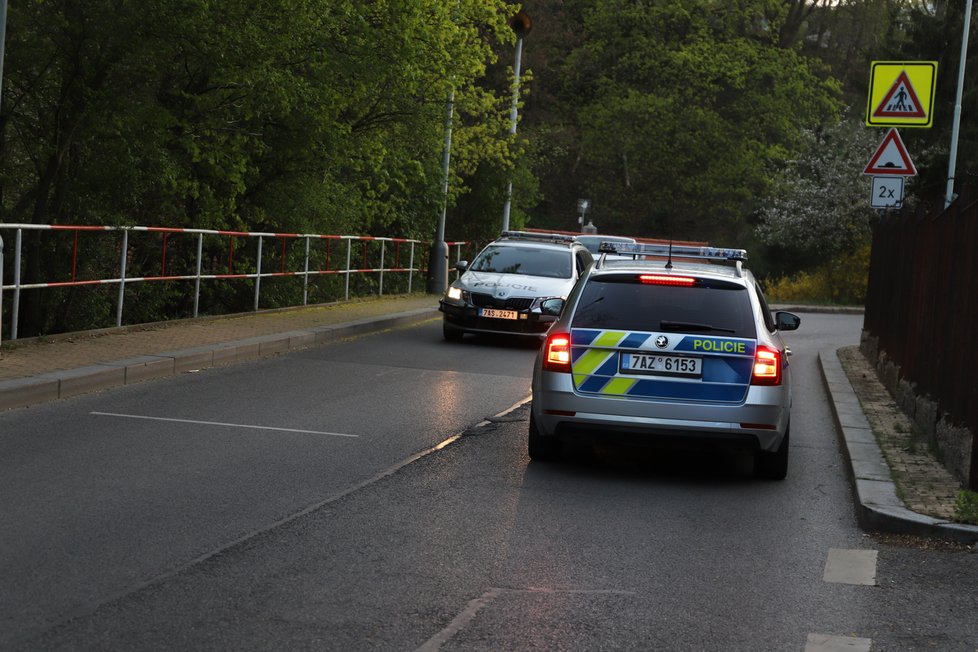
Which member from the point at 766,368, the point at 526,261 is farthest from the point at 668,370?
the point at 526,261

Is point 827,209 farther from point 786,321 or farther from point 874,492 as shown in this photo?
point 874,492

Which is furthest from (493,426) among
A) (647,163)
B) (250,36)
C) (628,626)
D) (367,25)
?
(647,163)

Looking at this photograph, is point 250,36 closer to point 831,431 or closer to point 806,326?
point 831,431

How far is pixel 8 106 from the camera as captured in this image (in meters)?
17.1

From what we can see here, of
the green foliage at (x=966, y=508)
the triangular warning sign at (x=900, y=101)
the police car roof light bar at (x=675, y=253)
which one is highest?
the triangular warning sign at (x=900, y=101)

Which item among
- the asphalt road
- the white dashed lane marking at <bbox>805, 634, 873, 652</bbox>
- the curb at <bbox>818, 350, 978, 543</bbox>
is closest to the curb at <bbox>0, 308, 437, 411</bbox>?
the asphalt road

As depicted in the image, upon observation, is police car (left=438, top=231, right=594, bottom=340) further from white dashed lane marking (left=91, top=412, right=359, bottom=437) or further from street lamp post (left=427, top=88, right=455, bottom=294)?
white dashed lane marking (left=91, top=412, right=359, bottom=437)

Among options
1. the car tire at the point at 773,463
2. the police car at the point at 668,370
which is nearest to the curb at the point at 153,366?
the police car at the point at 668,370

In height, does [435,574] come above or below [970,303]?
below

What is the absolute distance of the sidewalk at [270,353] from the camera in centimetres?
789

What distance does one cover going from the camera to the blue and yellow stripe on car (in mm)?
8844

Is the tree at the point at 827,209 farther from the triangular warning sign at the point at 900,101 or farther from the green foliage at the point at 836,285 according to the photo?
the triangular warning sign at the point at 900,101

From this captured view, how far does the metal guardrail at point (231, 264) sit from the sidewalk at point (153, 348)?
50cm

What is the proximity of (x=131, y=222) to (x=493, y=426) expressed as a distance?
28.8 feet
